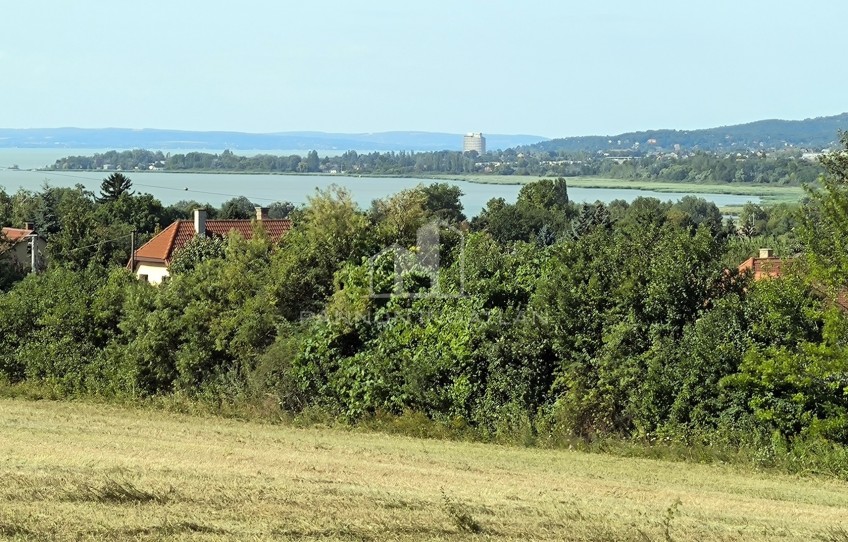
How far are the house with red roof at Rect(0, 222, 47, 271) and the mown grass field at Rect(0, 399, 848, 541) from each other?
41.7 metres

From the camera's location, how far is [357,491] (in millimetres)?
13008

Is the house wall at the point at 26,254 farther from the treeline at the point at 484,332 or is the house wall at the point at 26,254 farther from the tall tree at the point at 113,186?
the treeline at the point at 484,332

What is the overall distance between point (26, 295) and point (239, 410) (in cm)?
938

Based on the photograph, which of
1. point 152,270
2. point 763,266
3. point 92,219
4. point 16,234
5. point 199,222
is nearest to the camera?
point 763,266

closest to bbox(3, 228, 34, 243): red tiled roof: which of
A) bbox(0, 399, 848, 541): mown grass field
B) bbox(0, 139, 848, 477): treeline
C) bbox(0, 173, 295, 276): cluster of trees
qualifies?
bbox(0, 173, 295, 276): cluster of trees

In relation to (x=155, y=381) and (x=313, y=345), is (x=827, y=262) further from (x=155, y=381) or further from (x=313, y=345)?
(x=155, y=381)

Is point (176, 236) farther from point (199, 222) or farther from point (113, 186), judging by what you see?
point (113, 186)

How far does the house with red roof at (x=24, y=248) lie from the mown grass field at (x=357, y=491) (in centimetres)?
4167

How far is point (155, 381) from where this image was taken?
28.2m

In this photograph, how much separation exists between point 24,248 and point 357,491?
62.4 meters

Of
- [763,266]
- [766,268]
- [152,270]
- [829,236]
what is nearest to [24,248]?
[152,270]

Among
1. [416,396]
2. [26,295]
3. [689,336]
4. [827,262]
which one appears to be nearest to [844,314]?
[827,262]

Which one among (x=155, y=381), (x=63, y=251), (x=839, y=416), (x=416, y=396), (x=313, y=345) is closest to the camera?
(x=839, y=416)

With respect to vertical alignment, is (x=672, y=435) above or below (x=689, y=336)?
below
